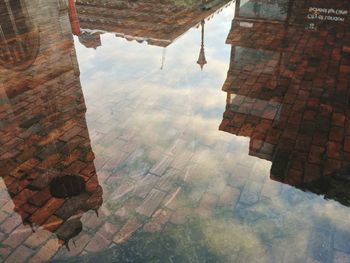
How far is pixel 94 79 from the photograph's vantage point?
19.6 ft

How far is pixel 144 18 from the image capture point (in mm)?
9000

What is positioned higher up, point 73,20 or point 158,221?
point 73,20

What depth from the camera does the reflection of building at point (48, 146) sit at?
11.1 feet

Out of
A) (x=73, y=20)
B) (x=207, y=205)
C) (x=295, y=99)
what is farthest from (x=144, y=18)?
(x=207, y=205)

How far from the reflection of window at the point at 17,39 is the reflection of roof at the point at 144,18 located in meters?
1.50

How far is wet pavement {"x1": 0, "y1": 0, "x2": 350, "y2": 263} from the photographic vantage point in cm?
302

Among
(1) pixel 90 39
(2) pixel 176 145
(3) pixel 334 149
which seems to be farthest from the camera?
(1) pixel 90 39

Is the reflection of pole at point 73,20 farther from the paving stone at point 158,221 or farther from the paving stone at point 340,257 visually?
the paving stone at point 340,257

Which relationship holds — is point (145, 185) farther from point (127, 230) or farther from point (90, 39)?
point (90, 39)

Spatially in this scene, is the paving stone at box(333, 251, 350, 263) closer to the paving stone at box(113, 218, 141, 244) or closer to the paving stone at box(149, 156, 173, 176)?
the paving stone at box(113, 218, 141, 244)

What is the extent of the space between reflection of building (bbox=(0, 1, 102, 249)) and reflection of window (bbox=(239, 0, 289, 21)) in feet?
17.7

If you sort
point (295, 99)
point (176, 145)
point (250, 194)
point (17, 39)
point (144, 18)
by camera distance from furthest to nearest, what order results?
point (144, 18) < point (17, 39) < point (295, 99) < point (176, 145) < point (250, 194)

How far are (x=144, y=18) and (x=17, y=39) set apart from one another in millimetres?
3546

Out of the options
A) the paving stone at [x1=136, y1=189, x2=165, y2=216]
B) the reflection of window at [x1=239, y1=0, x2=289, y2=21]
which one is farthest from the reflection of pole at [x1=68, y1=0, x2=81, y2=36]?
the paving stone at [x1=136, y1=189, x2=165, y2=216]
